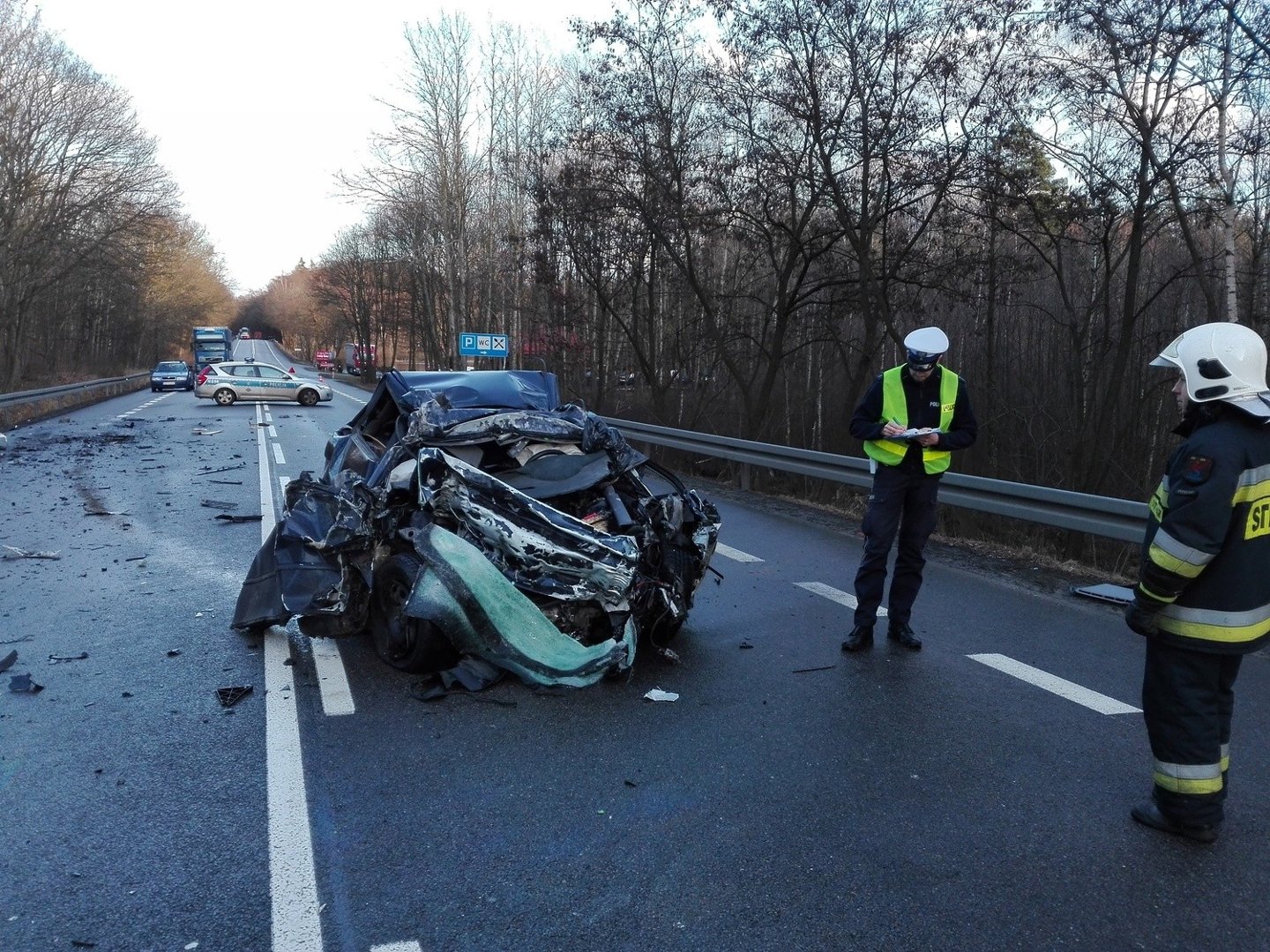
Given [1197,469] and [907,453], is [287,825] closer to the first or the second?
[1197,469]

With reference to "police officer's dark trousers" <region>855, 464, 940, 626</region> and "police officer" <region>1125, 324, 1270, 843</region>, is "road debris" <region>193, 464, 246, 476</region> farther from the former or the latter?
"police officer" <region>1125, 324, 1270, 843</region>

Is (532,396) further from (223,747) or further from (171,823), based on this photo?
(171,823)

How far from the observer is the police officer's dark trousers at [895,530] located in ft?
18.5

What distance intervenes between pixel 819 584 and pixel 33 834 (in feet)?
18.1

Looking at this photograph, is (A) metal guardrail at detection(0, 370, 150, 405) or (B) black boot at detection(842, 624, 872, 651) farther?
(A) metal guardrail at detection(0, 370, 150, 405)

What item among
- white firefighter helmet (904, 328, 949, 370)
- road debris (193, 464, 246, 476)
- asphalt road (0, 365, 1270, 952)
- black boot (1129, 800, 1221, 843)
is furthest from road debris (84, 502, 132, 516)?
black boot (1129, 800, 1221, 843)

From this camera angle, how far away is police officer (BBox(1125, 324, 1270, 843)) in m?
3.20

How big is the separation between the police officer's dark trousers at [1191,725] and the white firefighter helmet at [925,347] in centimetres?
233

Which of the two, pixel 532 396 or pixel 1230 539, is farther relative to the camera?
pixel 532 396

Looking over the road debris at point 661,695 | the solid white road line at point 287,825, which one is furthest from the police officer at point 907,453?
the solid white road line at point 287,825

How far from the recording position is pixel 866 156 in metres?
15.8

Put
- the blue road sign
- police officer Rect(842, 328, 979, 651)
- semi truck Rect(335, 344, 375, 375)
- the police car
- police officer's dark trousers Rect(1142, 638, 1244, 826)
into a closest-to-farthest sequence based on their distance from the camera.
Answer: police officer's dark trousers Rect(1142, 638, 1244, 826)
police officer Rect(842, 328, 979, 651)
the blue road sign
the police car
semi truck Rect(335, 344, 375, 375)

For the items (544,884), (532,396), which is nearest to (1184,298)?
(532,396)

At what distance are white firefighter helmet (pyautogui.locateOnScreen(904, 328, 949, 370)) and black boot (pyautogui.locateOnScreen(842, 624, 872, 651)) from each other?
157 cm
